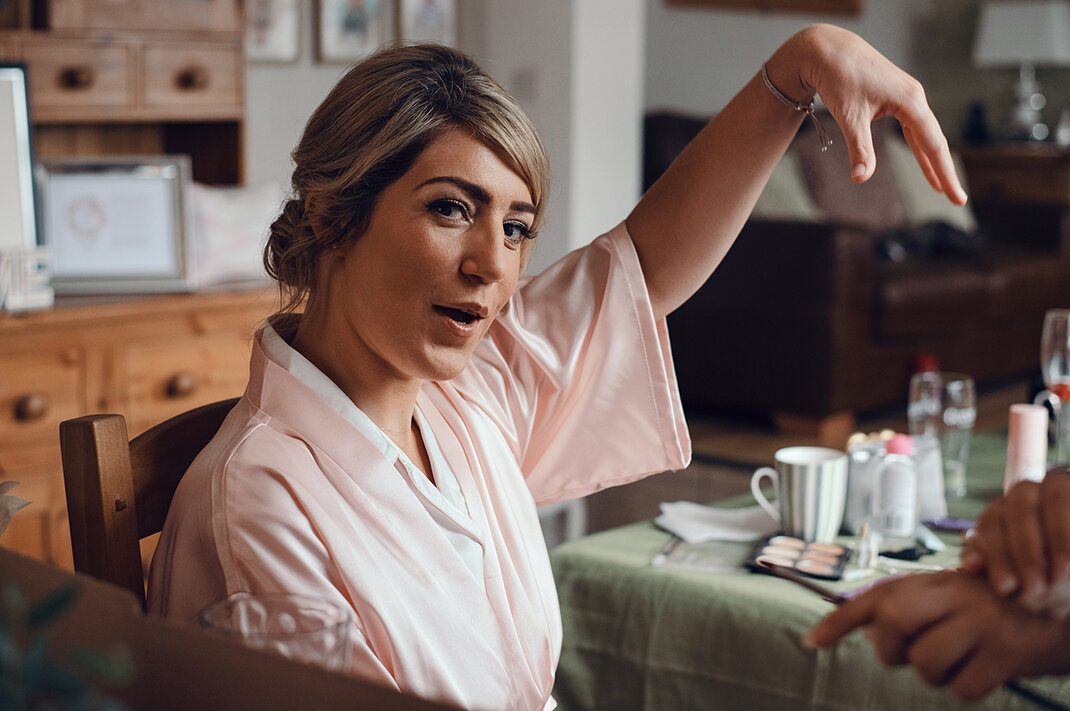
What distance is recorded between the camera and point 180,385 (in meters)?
2.76

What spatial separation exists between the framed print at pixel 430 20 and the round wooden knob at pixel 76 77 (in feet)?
4.41

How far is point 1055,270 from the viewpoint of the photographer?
537cm

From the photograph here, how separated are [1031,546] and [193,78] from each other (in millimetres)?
2759

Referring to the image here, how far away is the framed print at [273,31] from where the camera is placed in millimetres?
3507

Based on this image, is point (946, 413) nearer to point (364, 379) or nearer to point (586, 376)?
point (586, 376)

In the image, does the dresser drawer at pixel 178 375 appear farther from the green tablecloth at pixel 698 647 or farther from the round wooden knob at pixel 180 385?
the green tablecloth at pixel 698 647

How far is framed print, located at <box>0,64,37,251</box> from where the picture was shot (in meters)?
2.59

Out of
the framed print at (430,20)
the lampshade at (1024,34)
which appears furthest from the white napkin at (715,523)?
the lampshade at (1024,34)

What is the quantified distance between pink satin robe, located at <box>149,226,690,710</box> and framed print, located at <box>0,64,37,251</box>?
5.42 ft

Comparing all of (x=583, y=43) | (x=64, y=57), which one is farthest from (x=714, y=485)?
(x=64, y=57)

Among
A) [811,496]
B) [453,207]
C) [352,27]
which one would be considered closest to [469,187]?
[453,207]

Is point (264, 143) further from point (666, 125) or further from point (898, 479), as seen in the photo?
point (898, 479)

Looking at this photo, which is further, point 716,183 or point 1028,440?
point 1028,440

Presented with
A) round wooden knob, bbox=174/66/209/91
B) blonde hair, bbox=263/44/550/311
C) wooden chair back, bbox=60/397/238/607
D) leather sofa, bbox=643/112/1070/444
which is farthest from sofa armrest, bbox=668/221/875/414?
wooden chair back, bbox=60/397/238/607
